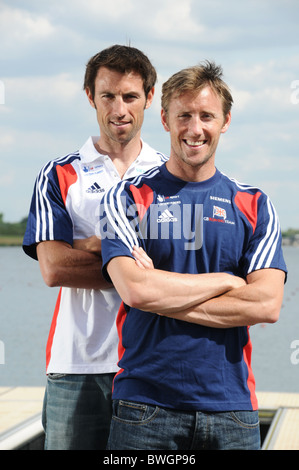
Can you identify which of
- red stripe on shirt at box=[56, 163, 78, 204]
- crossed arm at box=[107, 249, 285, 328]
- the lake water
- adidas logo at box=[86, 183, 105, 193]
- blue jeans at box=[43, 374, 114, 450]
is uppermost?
red stripe on shirt at box=[56, 163, 78, 204]

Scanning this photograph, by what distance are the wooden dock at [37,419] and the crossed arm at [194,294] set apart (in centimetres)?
269

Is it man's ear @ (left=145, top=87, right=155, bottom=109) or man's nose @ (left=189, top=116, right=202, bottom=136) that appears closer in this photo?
man's nose @ (left=189, top=116, right=202, bottom=136)

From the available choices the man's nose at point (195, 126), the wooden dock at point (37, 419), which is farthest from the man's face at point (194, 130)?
the wooden dock at point (37, 419)

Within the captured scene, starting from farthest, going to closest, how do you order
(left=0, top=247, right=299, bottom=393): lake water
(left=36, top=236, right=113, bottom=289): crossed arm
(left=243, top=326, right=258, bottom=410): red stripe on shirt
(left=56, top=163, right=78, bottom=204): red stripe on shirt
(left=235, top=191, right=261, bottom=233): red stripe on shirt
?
(left=0, top=247, right=299, bottom=393): lake water
(left=56, top=163, right=78, bottom=204): red stripe on shirt
(left=36, top=236, right=113, bottom=289): crossed arm
(left=235, top=191, right=261, bottom=233): red stripe on shirt
(left=243, top=326, right=258, bottom=410): red stripe on shirt

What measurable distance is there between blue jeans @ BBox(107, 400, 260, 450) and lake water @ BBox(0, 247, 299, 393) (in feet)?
19.0

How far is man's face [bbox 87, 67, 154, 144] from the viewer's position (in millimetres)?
2541

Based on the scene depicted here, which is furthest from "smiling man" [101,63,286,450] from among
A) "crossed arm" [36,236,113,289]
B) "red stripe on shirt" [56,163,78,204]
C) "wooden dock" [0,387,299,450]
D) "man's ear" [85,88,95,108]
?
"wooden dock" [0,387,299,450]

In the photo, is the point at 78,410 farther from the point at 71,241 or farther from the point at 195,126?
the point at 195,126

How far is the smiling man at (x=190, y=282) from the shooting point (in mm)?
2117

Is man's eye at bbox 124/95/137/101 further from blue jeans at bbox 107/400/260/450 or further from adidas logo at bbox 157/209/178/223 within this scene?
blue jeans at bbox 107/400/260/450

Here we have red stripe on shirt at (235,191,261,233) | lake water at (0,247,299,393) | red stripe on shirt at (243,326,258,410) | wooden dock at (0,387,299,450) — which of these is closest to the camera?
red stripe on shirt at (243,326,258,410)

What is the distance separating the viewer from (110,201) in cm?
230

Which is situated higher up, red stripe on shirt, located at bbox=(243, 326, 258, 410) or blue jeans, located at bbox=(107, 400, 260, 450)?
red stripe on shirt, located at bbox=(243, 326, 258, 410)

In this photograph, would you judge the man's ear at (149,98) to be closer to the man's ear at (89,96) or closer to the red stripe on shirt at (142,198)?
the man's ear at (89,96)
